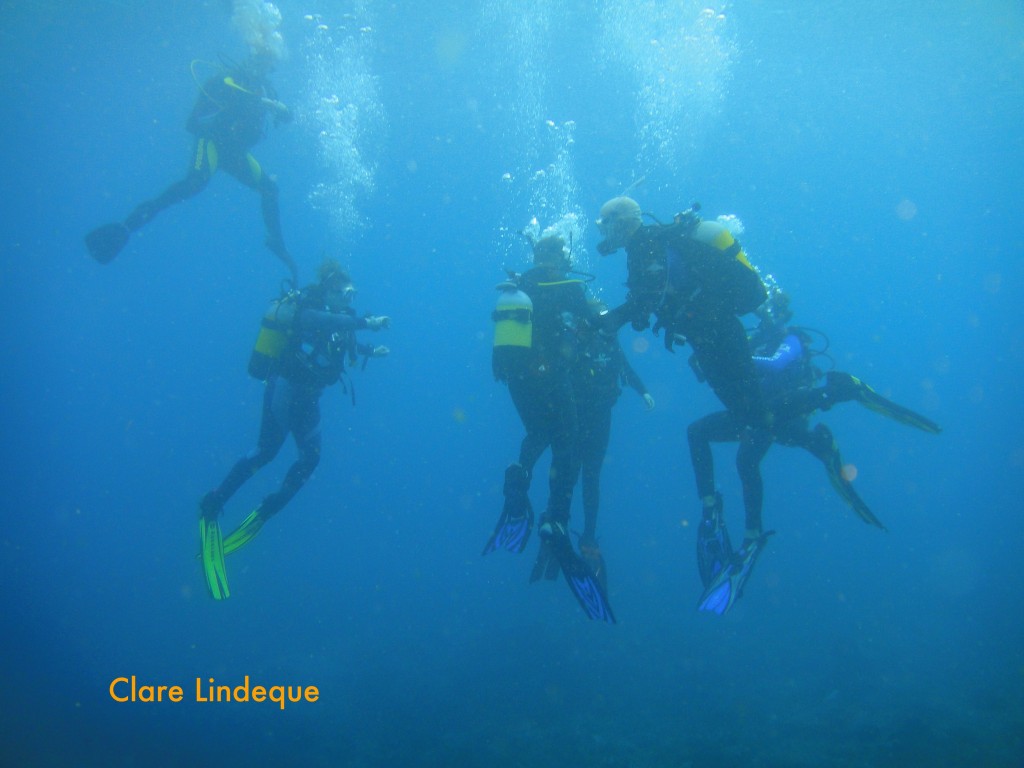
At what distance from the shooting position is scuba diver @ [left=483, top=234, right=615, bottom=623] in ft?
16.2

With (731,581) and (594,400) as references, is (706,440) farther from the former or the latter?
(731,581)

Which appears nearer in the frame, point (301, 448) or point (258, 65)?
point (301, 448)

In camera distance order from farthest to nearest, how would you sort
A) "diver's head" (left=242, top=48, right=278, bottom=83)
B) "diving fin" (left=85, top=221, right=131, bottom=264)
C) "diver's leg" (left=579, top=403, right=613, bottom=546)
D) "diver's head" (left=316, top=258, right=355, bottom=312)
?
"diver's head" (left=242, top=48, right=278, bottom=83)
"diving fin" (left=85, top=221, right=131, bottom=264)
"diver's head" (left=316, top=258, right=355, bottom=312)
"diver's leg" (left=579, top=403, right=613, bottom=546)

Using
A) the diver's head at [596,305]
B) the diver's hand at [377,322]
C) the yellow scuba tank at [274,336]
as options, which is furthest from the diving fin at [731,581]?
the yellow scuba tank at [274,336]

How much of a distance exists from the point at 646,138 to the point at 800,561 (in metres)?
40.4

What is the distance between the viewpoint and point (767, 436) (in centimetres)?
622

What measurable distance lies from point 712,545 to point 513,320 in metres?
3.46

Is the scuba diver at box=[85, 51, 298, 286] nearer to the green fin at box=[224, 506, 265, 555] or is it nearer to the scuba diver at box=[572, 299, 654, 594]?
the green fin at box=[224, 506, 265, 555]

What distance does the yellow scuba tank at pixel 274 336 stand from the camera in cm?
743

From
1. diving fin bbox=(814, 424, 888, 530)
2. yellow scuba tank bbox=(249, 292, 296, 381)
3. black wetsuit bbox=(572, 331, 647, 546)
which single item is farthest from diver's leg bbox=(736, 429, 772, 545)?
yellow scuba tank bbox=(249, 292, 296, 381)

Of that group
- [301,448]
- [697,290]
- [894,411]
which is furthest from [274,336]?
[894,411]

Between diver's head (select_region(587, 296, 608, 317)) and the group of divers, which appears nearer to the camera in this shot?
the group of divers

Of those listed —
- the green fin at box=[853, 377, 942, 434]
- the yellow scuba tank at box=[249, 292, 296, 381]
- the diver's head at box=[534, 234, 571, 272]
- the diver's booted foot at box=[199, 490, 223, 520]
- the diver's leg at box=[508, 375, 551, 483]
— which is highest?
the yellow scuba tank at box=[249, 292, 296, 381]

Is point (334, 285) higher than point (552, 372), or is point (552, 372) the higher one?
point (334, 285)
